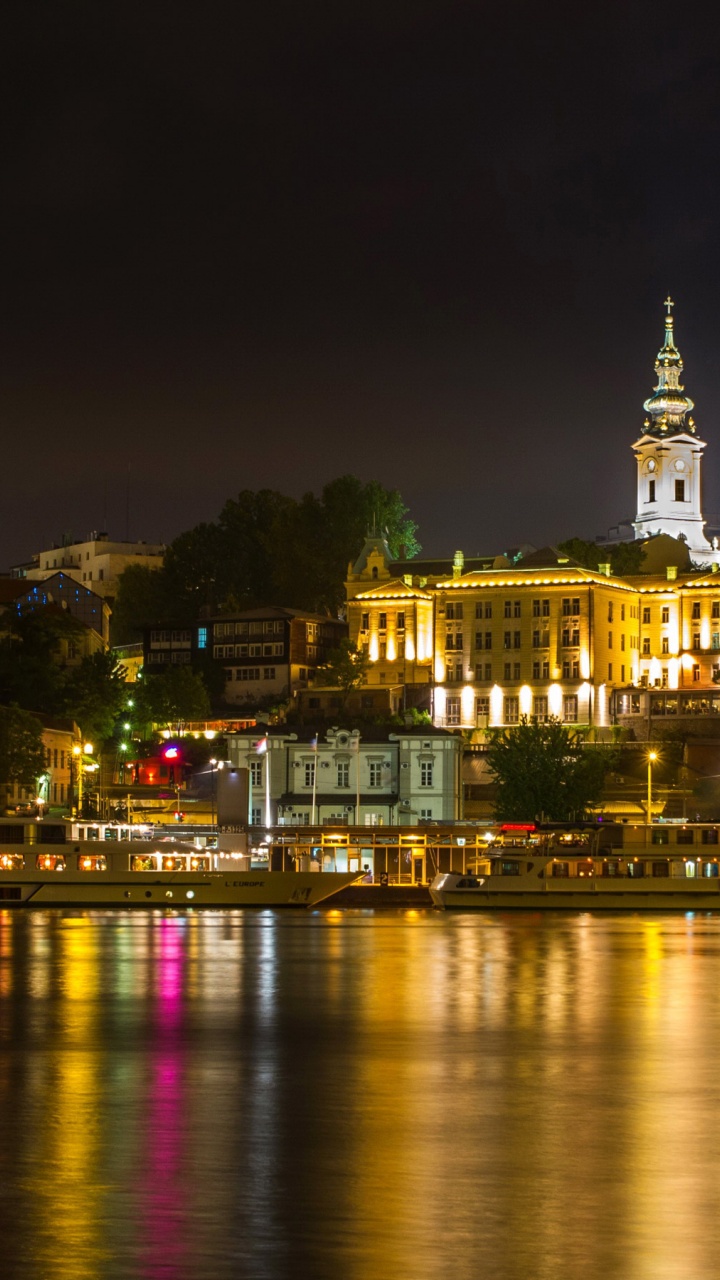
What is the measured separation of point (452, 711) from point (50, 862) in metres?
54.6

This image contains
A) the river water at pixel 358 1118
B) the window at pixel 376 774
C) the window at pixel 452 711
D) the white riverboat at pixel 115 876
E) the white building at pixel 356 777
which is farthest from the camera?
the window at pixel 452 711

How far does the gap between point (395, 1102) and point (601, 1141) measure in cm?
458

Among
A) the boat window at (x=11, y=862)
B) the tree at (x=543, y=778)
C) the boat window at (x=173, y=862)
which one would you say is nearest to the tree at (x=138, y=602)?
the tree at (x=543, y=778)

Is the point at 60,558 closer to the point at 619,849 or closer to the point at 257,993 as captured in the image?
the point at 619,849

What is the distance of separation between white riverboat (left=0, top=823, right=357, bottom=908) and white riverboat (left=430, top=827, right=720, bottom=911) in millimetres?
7731

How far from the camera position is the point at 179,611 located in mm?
160375

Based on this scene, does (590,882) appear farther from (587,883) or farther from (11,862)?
(11,862)

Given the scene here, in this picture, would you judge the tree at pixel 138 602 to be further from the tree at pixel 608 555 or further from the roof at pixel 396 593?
the tree at pixel 608 555

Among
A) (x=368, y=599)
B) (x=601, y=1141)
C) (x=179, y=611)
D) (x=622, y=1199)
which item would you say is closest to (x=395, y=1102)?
(x=601, y=1141)

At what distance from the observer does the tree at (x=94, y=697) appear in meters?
118

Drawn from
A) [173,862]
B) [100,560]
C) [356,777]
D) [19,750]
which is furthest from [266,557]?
[173,862]

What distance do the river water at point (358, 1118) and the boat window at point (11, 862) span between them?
93.6ft

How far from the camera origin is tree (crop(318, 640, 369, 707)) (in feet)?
415

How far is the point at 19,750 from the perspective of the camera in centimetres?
9481
